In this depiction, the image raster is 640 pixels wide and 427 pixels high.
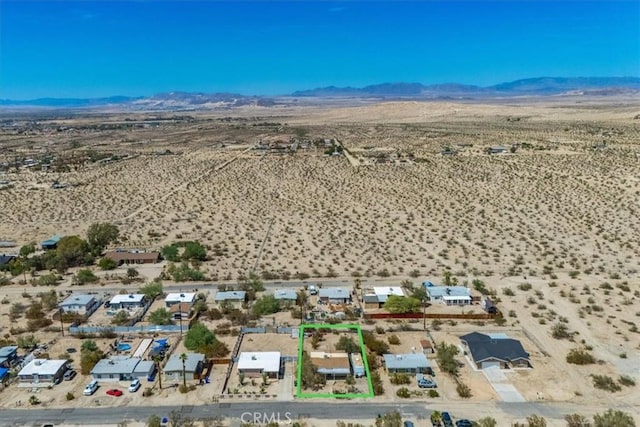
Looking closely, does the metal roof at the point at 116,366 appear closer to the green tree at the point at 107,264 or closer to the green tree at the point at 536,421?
the green tree at the point at 107,264

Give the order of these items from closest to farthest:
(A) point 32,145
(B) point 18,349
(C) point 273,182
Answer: (B) point 18,349, (C) point 273,182, (A) point 32,145

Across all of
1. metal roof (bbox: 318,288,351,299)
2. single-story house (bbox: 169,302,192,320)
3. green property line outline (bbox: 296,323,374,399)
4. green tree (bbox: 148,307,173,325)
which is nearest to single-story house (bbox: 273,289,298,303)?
metal roof (bbox: 318,288,351,299)

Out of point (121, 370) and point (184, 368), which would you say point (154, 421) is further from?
point (121, 370)

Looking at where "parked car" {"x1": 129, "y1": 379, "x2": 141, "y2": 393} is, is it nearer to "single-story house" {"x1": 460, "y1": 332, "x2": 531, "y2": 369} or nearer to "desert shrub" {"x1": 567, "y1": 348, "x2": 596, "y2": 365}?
"single-story house" {"x1": 460, "y1": 332, "x2": 531, "y2": 369}

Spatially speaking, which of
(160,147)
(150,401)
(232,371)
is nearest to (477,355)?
(232,371)

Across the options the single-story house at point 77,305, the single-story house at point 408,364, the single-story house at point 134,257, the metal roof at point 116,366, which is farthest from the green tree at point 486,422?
the single-story house at point 134,257

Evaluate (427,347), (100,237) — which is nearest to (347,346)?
(427,347)

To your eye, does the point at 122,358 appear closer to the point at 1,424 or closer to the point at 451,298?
the point at 1,424
